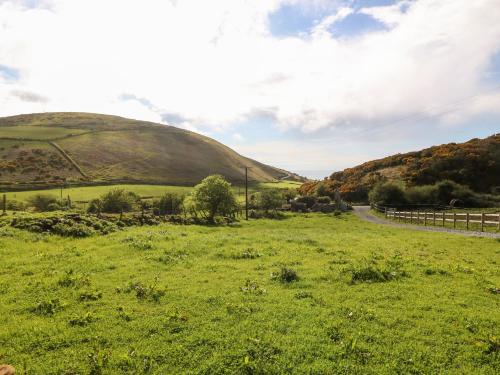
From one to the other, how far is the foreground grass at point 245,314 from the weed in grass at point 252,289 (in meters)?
0.08

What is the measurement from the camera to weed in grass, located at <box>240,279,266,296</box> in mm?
13445

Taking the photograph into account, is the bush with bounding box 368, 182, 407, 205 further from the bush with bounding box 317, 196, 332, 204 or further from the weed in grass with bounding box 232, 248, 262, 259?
the weed in grass with bounding box 232, 248, 262, 259

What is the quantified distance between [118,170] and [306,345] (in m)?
148

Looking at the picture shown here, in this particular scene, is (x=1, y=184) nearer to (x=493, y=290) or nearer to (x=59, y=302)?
(x=59, y=302)

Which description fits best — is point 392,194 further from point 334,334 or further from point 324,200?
point 334,334

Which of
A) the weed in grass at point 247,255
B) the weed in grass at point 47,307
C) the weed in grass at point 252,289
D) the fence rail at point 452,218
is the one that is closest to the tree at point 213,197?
the fence rail at point 452,218

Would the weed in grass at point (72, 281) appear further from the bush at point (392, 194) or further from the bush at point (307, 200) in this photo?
the bush at point (307, 200)

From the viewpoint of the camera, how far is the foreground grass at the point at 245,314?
8.59 m

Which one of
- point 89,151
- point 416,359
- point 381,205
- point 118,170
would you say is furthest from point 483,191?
point 89,151

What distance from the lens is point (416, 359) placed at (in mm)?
8594

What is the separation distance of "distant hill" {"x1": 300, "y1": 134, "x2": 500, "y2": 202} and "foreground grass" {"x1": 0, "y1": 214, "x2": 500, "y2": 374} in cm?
6651

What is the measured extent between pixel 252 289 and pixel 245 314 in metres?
2.51

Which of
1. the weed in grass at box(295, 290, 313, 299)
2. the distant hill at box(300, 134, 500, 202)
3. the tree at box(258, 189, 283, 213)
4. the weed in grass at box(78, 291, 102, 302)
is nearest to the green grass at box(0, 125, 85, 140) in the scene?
the tree at box(258, 189, 283, 213)

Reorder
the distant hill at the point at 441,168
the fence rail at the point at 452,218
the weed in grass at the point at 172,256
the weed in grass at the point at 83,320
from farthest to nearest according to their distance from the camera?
the distant hill at the point at 441,168 < the fence rail at the point at 452,218 < the weed in grass at the point at 172,256 < the weed in grass at the point at 83,320
